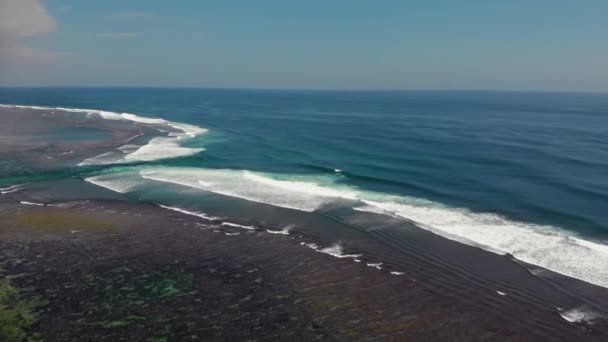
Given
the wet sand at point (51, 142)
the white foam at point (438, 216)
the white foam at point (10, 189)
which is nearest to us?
the white foam at point (438, 216)

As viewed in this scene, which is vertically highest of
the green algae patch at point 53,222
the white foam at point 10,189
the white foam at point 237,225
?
the white foam at point 10,189

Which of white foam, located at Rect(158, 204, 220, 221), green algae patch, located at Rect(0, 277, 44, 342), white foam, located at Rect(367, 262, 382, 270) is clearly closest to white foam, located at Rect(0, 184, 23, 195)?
white foam, located at Rect(158, 204, 220, 221)

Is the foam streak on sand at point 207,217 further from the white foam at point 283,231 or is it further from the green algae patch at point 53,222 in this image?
the green algae patch at point 53,222

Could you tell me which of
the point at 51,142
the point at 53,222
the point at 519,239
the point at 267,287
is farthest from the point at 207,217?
the point at 51,142

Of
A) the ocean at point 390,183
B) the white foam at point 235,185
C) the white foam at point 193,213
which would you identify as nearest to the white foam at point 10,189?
the ocean at point 390,183

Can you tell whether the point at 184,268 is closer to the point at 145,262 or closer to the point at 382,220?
the point at 145,262

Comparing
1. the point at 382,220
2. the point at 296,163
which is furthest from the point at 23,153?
the point at 382,220
